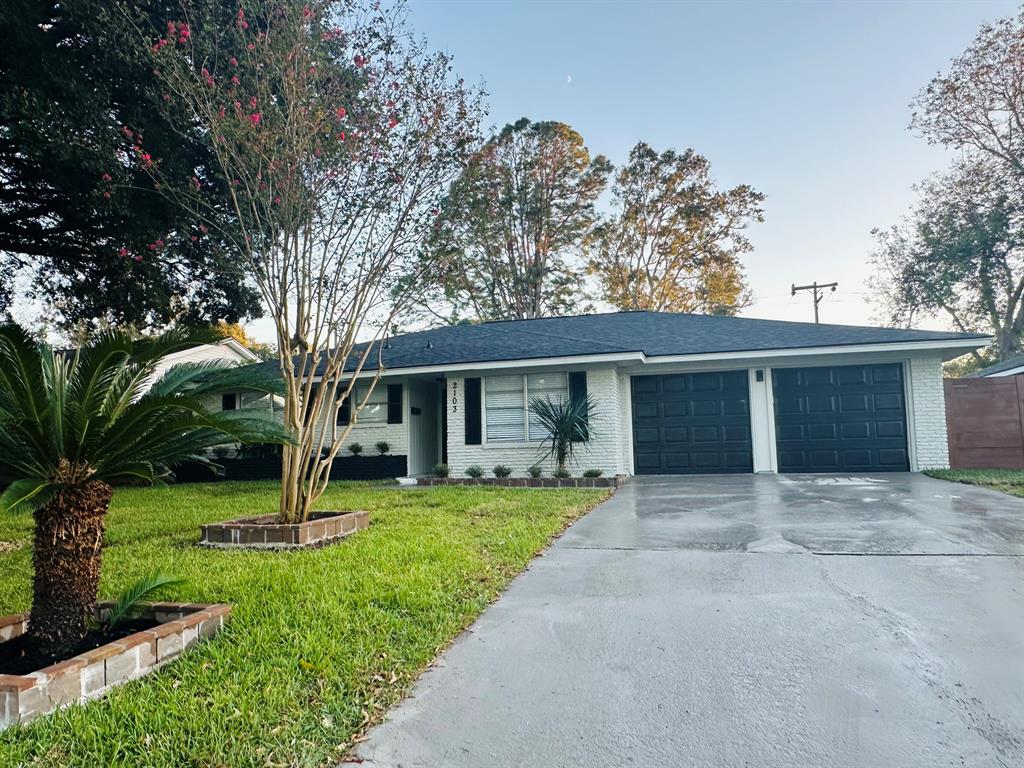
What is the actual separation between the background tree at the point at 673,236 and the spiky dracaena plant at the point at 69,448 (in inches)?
916

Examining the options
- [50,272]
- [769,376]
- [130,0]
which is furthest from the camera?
[769,376]

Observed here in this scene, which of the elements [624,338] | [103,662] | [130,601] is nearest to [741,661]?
[103,662]

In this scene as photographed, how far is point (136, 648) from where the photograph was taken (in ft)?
8.88

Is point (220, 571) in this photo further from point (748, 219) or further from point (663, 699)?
point (748, 219)

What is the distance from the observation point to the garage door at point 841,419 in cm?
1149

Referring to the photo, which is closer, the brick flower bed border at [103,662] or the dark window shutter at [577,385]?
the brick flower bed border at [103,662]

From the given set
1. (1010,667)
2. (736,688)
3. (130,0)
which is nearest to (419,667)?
(736,688)

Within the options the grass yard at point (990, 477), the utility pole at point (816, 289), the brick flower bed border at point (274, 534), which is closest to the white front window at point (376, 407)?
the brick flower bed border at point (274, 534)

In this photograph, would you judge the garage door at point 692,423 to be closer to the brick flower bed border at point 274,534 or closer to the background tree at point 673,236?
the brick flower bed border at point 274,534

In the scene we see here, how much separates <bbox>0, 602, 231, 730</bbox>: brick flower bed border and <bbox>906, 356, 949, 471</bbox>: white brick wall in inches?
476

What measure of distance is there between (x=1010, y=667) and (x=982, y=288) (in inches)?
963

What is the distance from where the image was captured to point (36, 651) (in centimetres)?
285

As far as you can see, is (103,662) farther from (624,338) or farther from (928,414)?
(928,414)

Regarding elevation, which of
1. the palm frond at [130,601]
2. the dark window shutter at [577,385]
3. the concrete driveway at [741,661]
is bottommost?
the concrete driveway at [741,661]
